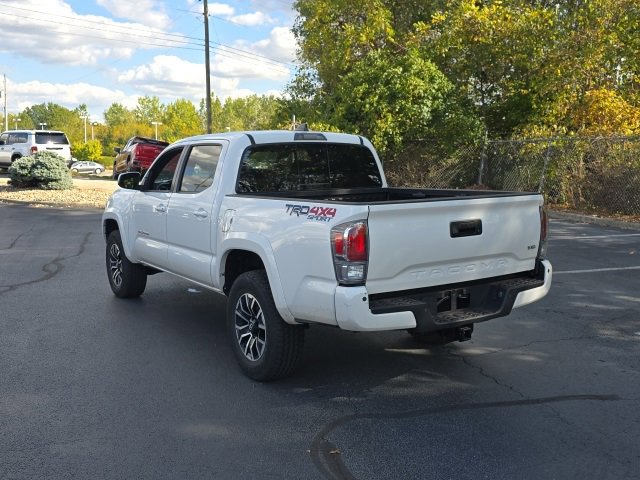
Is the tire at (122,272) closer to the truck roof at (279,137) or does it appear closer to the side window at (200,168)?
the side window at (200,168)

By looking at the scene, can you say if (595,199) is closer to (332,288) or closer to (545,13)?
(545,13)

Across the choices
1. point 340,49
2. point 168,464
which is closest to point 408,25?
point 340,49

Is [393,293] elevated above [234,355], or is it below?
above

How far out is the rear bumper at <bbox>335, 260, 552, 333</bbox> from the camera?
3.97m

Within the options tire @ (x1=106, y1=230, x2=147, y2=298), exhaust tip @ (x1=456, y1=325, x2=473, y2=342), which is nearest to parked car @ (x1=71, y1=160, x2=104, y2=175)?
tire @ (x1=106, y1=230, x2=147, y2=298)

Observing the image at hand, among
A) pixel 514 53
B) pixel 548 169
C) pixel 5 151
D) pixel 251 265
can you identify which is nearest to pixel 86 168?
pixel 5 151

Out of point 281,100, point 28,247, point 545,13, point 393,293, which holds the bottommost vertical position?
point 28,247

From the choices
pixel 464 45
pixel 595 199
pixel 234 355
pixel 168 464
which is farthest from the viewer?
pixel 464 45

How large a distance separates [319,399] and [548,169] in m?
14.4

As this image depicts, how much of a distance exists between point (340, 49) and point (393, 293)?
1738 cm

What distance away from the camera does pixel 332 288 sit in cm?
403

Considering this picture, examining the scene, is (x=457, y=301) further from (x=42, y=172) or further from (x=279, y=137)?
(x=42, y=172)

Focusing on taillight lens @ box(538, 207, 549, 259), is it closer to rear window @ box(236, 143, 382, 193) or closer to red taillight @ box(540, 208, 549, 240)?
red taillight @ box(540, 208, 549, 240)

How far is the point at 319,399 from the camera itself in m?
4.42
